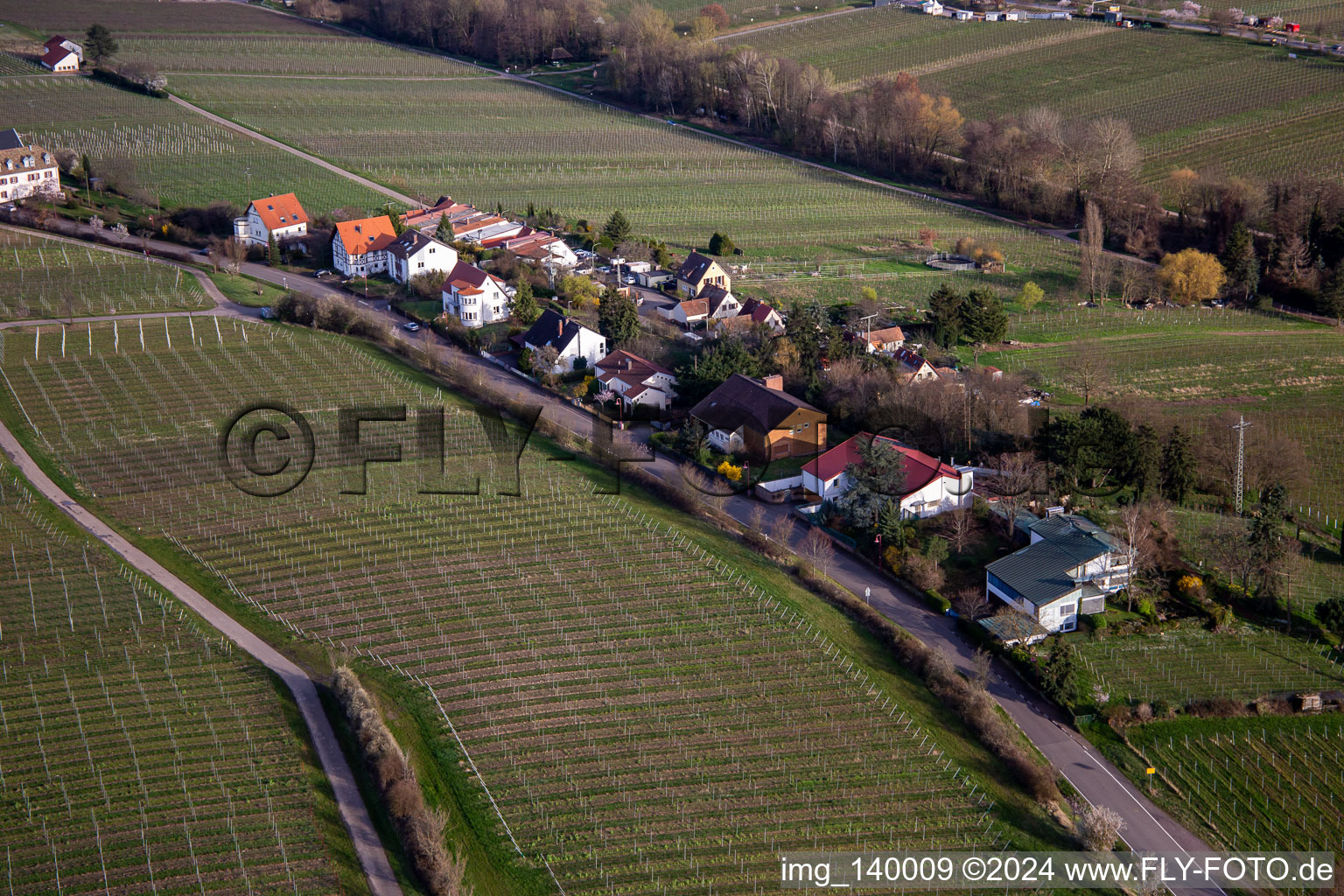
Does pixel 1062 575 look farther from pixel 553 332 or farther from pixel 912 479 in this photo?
pixel 553 332

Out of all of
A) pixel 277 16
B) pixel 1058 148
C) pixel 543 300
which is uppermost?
pixel 277 16

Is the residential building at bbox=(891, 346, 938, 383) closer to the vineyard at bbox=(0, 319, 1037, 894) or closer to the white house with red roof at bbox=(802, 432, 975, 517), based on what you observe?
the white house with red roof at bbox=(802, 432, 975, 517)

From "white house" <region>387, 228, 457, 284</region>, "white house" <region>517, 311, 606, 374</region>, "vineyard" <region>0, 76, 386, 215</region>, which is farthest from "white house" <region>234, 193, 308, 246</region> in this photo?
"white house" <region>517, 311, 606, 374</region>

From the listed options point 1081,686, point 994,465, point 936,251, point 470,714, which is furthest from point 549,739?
point 936,251

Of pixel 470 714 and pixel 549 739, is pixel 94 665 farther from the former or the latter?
pixel 549 739

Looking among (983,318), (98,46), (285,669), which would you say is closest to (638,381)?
(983,318)

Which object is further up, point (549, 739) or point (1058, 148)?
point (1058, 148)
